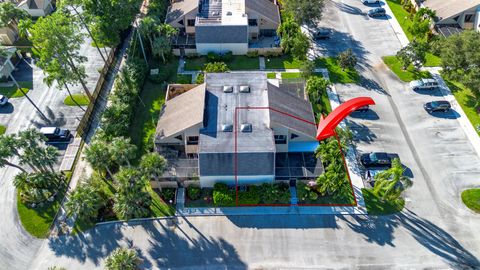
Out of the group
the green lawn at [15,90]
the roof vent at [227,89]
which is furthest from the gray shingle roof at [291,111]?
the green lawn at [15,90]

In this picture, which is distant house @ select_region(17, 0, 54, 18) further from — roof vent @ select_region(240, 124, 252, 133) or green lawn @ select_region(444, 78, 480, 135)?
green lawn @ select_region(444, 78, 480, 135)

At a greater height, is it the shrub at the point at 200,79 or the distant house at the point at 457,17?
the distant house at the point at 457,17

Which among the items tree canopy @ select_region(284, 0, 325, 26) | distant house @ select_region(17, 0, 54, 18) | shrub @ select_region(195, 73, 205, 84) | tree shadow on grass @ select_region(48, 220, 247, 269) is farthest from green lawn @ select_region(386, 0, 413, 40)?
distant house @ select_region(17, 0, 54, 18)

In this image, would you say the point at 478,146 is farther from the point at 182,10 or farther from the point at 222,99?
the point at 182,10

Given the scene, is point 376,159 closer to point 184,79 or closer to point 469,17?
point 184,79

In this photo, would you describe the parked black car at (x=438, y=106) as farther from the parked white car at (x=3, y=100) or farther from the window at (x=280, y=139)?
the parked white car at (x=3, y=100)

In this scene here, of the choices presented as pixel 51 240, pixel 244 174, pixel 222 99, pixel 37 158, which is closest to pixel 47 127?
pixel 37 158
